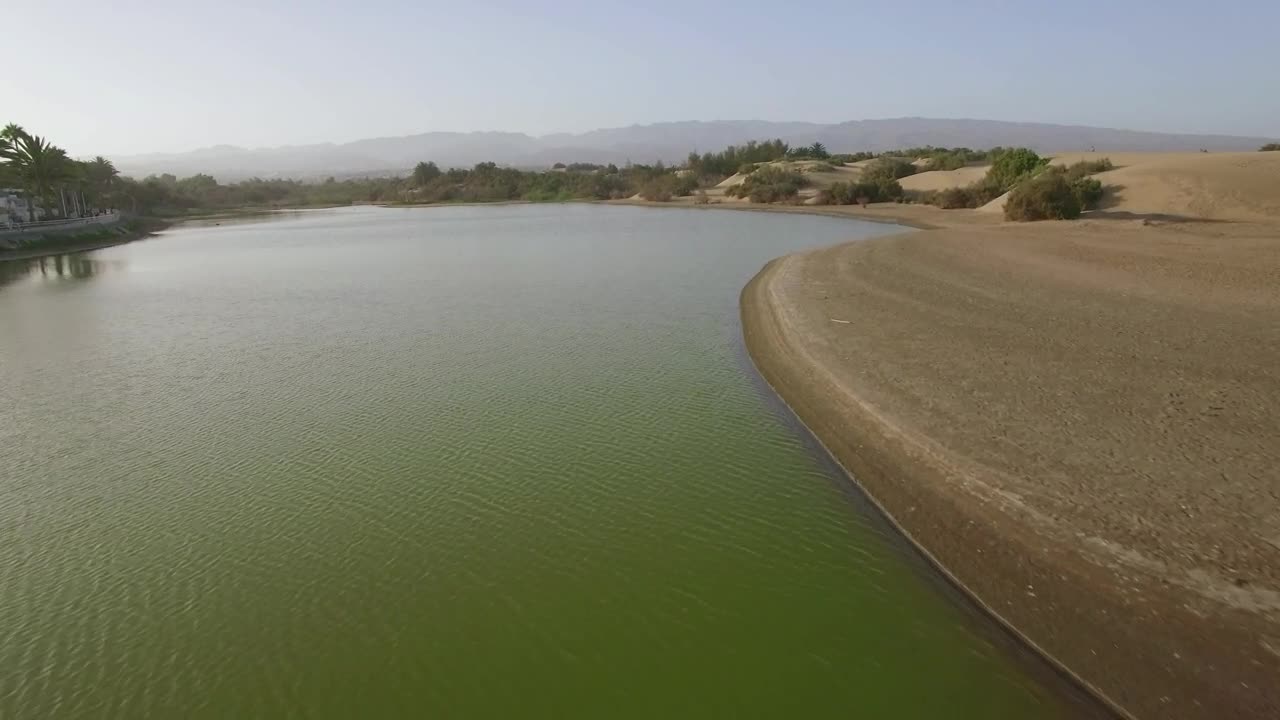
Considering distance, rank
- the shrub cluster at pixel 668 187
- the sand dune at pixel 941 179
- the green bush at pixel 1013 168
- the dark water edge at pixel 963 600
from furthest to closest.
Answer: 1. the shrub cluster at pixel 668 187
2. the sand dune at pixel 941 179
3. the green bush at pixel 1013 168
4. the dark water edge at pixel 963 600

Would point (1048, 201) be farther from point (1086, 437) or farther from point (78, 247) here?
point (78, 247)

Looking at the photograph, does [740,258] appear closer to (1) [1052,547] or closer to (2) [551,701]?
(1) [1052,547]

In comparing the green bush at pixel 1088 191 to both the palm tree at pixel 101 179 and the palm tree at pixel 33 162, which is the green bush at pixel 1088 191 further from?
the palm tree at pixel 101 179

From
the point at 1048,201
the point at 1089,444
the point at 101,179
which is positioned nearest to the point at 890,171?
the point at 1048,201

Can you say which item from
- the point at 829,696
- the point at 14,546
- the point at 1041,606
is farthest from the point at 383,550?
the point at 1041,606

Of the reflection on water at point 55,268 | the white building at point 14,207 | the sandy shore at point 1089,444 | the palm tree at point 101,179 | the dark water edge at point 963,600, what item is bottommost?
the dark water edge at point 963,600

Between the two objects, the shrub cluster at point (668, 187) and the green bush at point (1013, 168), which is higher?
the shrub cluster at point (668, 187)

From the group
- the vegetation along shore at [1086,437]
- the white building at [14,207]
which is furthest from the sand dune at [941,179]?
the white building at [14,207]
